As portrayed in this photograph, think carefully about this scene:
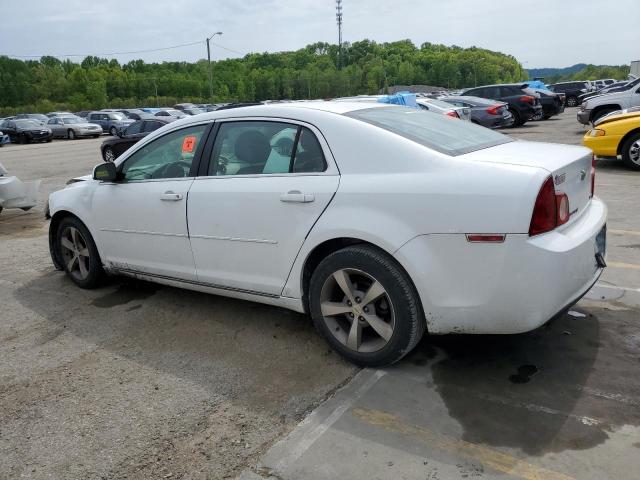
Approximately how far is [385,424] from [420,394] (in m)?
0.35

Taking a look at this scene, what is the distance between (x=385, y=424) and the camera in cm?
291

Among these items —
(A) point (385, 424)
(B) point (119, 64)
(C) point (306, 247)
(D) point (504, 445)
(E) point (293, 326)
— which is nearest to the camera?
(D) point (504, 445)

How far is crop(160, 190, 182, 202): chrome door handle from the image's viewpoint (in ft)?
13.8

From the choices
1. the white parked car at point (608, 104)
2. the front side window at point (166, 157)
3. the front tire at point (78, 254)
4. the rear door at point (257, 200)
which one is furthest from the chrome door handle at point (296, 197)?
the white parked car at point (608, 104)

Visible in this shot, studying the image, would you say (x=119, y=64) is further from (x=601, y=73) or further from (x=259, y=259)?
(x=259, y=259)

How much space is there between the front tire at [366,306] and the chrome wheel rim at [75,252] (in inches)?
106

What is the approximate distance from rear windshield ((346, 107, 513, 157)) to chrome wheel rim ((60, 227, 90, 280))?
2967 mm

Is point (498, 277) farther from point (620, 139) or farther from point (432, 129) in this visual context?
point (620, 139)

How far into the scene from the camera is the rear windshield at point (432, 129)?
3.47 metres

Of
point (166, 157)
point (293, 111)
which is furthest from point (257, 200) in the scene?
point (166, 157)

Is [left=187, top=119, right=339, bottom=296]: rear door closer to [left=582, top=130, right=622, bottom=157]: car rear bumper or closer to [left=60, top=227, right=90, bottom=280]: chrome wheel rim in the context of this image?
[left=60, top=227, right=90, bottom=280]: chrome wheel rim

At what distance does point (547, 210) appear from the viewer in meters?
2.96

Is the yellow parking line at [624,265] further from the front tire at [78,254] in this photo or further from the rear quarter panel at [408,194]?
the front tire at [78,254]

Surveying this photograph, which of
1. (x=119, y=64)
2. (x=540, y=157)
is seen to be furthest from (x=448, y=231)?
(x=119, y=64)
